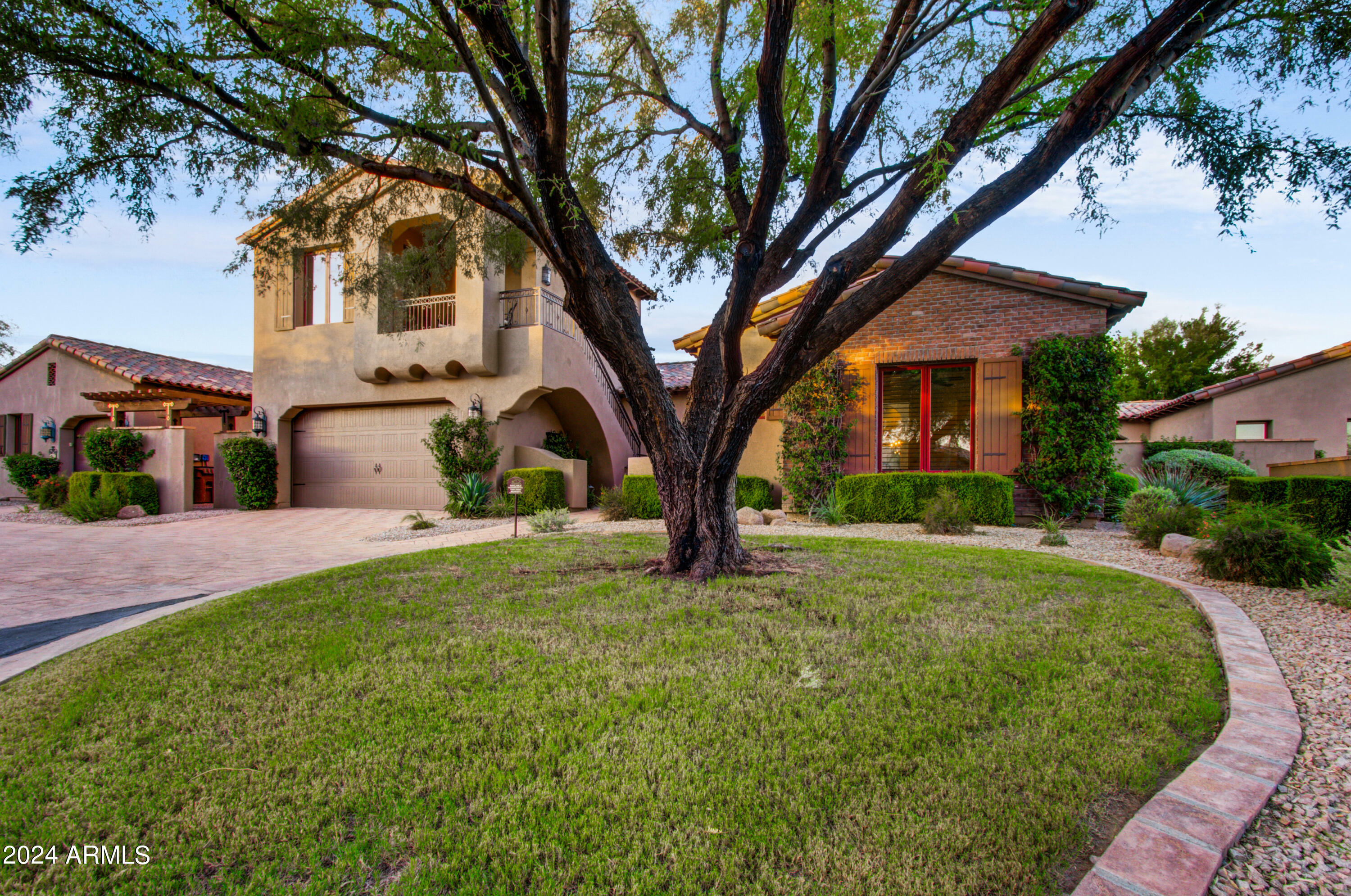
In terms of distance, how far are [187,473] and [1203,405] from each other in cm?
2678

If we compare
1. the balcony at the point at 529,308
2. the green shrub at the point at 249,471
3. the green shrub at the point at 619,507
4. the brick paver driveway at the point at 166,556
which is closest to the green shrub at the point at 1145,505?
the green shrub at the point at 619,507

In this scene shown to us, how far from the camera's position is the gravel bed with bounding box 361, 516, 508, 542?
8.99 metres

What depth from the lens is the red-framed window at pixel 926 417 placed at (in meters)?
10.3

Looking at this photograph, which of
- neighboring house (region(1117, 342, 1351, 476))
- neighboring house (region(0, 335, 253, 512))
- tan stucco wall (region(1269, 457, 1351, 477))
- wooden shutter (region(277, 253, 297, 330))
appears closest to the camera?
tan stucco wall (region(1269, 457, 1351, 477))

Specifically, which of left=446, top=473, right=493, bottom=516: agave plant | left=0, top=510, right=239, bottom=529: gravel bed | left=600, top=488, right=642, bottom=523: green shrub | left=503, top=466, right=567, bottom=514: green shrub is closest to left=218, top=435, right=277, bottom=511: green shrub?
left=0, top=510, right=239, bottom=529: gravel bed

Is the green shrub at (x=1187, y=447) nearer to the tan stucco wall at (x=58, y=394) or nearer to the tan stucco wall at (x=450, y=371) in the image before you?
the tan stucco wall at (x=450, y=371)

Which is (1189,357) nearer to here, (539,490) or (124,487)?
(539,490)

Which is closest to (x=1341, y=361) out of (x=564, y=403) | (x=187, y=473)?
(x=564, y=403)

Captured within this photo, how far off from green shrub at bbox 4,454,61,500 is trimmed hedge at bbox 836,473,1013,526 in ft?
63.9

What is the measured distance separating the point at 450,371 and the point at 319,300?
4731 millimetres

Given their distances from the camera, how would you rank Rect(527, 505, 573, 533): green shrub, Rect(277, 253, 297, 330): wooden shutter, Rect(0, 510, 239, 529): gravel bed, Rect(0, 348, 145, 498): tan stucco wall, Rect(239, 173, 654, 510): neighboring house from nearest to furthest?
1. Rect(527, 505, 573, 533): green shrub
2. Rect(0, 510, 239, 529): gravel bed
3. Rect(239, 173, 654, 510): neighboring house
4. Rect(277, 253, 297, 330): wooden shutter
5. Rect(0, 348, 145, 498): tan stucco wall

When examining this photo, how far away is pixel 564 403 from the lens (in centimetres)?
1525

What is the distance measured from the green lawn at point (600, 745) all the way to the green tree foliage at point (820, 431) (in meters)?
6.33

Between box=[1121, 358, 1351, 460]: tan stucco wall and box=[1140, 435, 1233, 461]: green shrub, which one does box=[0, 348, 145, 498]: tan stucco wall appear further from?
box=[1121, 358, 1351, 460]: tan stucco wall
